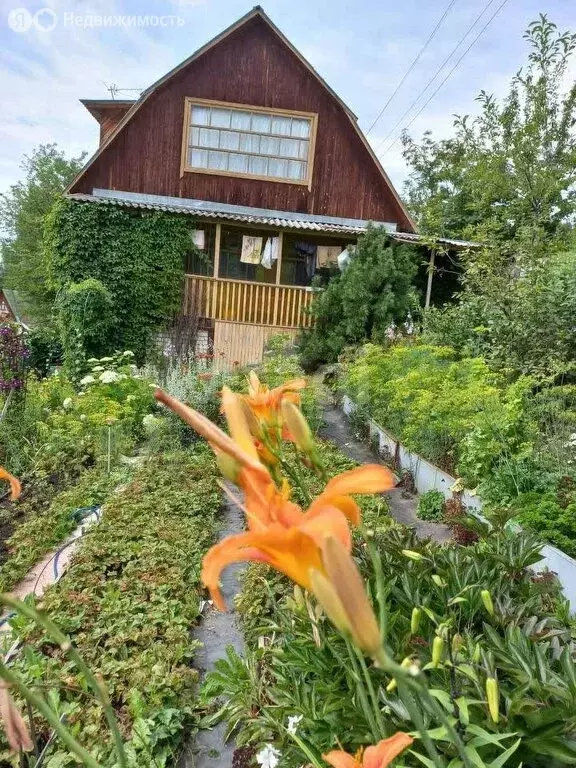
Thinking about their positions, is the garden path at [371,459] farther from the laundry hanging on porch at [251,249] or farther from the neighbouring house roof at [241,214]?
the laundry hanging on porch at [251,249]

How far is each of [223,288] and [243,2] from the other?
6.31 metres

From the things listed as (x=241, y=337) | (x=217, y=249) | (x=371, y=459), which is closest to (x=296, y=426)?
(x=371, y=459)

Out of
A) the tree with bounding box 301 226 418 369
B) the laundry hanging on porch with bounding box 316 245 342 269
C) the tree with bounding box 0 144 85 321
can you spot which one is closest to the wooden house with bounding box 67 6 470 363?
the laundry hanging on porch with bounding box 316 245 342 269

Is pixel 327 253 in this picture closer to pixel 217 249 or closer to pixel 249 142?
pixel 217 249

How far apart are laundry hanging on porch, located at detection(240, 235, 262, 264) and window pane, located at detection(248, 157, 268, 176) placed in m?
1.48

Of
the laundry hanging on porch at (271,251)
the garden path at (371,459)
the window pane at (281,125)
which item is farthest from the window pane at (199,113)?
the garden path at (371,459)

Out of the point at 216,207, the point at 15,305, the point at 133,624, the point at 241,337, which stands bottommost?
the point at 133,624

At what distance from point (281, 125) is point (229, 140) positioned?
126 centimetres

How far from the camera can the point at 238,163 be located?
12.2m

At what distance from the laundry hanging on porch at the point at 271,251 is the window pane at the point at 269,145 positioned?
1953mm

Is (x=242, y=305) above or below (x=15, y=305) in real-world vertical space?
above

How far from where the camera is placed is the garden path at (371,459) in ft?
15.0

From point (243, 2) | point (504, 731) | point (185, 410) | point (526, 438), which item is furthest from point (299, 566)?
point (243, 2)

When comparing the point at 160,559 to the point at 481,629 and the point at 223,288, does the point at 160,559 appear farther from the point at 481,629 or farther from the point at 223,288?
the point at 223,288
